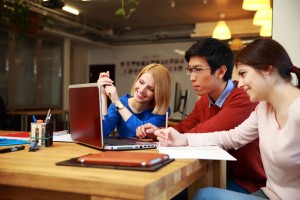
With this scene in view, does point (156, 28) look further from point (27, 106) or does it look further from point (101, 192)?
point (101, 192)

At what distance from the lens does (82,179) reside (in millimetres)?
847

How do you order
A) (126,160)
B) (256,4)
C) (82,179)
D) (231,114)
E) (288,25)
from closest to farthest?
(82,179)
(126,160)
(231,114)
(288,25)
(256,4)

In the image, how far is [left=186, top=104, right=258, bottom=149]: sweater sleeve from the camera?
1478 mm

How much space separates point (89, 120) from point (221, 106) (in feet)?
2.48

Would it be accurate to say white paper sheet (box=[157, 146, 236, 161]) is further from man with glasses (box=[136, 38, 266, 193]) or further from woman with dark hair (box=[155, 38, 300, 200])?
man with glasses (box=[136, 38, 266, 193])

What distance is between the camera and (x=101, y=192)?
819 millimetres

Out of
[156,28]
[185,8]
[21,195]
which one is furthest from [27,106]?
[21,195]

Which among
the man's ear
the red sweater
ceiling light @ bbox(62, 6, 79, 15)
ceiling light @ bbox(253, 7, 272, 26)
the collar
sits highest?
ceiling light @ bbox(62, 6, 79, 15)

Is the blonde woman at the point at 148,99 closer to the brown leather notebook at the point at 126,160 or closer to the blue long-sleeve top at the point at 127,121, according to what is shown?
the blue long-sleeve top at the point at 127,121

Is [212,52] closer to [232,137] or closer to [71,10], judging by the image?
[232,137]

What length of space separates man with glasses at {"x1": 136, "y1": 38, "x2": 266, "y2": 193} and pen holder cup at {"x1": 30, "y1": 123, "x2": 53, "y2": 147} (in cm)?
50

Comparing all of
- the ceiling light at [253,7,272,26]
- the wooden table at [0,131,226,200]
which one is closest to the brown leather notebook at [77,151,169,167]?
the wooden table at [0,131,226,200]

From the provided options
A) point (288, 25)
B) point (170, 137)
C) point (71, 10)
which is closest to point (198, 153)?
point (170, 137)

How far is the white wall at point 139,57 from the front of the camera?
9078 millimetres
